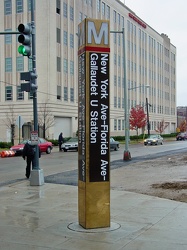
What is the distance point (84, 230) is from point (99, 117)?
198 cm

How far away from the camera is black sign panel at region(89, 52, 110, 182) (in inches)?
263

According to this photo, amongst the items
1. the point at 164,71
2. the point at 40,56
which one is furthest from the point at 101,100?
the point at 164,71

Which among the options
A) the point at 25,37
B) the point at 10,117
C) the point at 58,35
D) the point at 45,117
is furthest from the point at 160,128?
the point at 25,37

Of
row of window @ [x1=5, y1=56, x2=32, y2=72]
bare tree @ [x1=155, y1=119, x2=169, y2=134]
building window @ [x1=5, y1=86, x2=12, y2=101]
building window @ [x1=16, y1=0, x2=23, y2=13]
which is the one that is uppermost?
building window @ [x1=16, y1=0, x2=23, y2=13]

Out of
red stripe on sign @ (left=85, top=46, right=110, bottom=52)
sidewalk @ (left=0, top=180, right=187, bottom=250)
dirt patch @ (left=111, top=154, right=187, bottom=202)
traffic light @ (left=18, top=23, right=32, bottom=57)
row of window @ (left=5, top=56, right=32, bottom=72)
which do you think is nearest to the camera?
sidewalk @ (left=0, top=180, right=187, bottom=250)

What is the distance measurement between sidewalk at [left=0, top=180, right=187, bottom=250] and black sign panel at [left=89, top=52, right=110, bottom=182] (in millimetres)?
1027

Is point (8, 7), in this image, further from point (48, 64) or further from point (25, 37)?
point (25, 37)

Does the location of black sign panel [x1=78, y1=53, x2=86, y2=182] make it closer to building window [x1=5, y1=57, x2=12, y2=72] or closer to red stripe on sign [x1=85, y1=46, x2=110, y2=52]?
red stripe on sign [x1=85, y1=46, x2=110, y2=52]

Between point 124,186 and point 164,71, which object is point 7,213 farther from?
point 164,71

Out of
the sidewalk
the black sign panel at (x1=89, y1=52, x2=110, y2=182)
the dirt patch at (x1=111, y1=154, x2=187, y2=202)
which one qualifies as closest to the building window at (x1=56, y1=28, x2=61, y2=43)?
the dirt patch at (x1=111, y1=154, x2=187, y2=202)

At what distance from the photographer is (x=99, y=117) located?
673 centimetres

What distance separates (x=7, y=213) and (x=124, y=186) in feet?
16.7

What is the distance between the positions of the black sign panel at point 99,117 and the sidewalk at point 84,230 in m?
1.03

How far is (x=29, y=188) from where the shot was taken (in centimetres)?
1204
